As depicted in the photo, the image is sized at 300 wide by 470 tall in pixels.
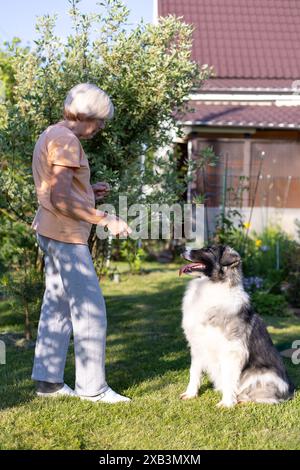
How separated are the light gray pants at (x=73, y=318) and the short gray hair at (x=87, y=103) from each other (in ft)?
3.08

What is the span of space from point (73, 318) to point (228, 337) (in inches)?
48.1

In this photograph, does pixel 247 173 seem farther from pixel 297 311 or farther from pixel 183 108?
pixel 183 108

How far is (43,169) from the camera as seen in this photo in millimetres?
4707

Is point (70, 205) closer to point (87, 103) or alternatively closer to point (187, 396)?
point (87, 103)

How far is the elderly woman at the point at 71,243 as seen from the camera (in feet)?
15.0

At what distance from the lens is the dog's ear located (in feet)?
16.9

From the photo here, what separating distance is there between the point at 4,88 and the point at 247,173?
6.35 metres

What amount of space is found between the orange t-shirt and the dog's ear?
1.09m

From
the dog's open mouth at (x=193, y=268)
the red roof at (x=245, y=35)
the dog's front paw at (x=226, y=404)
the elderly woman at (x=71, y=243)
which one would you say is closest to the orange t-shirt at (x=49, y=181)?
the elderly woman at (x=71, y=243)

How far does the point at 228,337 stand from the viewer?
202 inches

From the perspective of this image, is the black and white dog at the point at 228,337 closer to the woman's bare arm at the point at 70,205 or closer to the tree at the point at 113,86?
the woman's bare arm at the point at 70,205

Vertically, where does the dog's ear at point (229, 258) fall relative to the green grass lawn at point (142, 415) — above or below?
above
